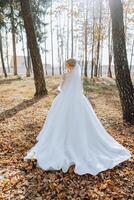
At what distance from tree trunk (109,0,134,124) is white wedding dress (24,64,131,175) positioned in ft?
9.14

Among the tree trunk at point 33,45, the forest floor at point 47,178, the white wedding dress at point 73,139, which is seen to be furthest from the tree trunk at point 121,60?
the tree trunk at point 33,45

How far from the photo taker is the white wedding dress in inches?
234

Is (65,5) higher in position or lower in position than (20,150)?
higher

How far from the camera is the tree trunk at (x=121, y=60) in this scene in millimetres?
8578

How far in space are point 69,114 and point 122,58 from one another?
11.3 feet

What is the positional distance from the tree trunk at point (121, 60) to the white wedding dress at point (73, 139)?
9.14 feet

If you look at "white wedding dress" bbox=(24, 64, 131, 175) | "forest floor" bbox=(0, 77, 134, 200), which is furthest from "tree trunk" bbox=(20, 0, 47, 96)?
"white wedding dress" bbox=(24, 64, 131, 175)

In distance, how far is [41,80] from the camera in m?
14.2

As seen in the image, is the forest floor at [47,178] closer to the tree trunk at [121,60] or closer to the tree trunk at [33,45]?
the tree trunk at [121,60]

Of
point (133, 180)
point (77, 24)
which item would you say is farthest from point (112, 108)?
point (77, 24)

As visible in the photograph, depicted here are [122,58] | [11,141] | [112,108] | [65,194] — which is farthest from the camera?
[112,108]

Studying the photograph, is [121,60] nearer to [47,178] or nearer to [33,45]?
[47,178]

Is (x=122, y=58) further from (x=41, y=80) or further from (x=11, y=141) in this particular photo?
(x=41, y=80)

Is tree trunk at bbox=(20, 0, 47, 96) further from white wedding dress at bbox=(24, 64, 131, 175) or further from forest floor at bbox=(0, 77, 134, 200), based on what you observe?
white wedding dress at bbox=(24, 64, 131, 175)
